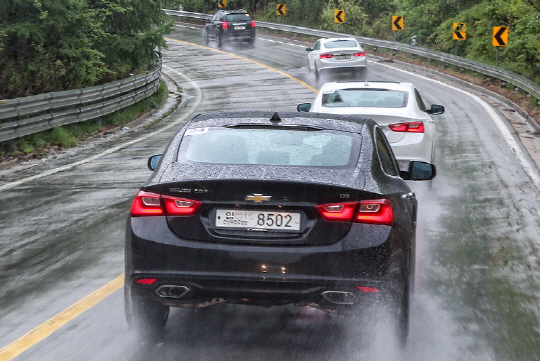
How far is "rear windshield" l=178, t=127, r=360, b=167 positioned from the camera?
497cm

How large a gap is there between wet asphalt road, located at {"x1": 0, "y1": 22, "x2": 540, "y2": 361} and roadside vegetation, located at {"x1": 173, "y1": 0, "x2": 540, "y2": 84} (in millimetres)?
12568

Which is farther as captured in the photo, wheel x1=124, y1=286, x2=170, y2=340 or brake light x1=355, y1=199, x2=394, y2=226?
wheel x1=124, y1=286, x2=170, y2=340

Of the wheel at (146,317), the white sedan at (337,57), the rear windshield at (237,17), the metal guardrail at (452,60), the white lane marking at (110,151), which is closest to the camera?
the wheel at (146,317)

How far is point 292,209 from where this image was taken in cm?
449

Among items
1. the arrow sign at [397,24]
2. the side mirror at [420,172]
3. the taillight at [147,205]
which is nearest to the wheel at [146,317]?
the taillight at [147,205]

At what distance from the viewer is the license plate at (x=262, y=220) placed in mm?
4488

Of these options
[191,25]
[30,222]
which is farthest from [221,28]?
[30,222]

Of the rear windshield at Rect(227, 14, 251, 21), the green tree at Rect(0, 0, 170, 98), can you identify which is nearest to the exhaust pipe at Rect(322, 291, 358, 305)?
the green tree at Rect(0, 0, 170, 98)

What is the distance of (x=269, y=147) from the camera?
203 inches

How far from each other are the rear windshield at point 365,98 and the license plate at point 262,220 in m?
6.59

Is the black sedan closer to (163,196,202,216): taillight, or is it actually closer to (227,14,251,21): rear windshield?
(163,196,202,216): taillight

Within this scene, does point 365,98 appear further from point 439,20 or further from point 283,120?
point 439,20

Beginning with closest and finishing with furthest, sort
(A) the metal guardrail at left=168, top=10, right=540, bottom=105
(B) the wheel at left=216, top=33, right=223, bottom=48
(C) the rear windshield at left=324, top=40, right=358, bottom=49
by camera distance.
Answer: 1. (A) the metal guardrail at left=168, top=10, right=540, bottom=105
2. (C) the rear windshield at left=324, top=40, right=358, bottom=49
3. (B) the wheel at left=216, top=33, right=223, bottom=48

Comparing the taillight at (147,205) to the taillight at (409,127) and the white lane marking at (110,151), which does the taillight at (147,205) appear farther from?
the white lane marking at (110,151)
